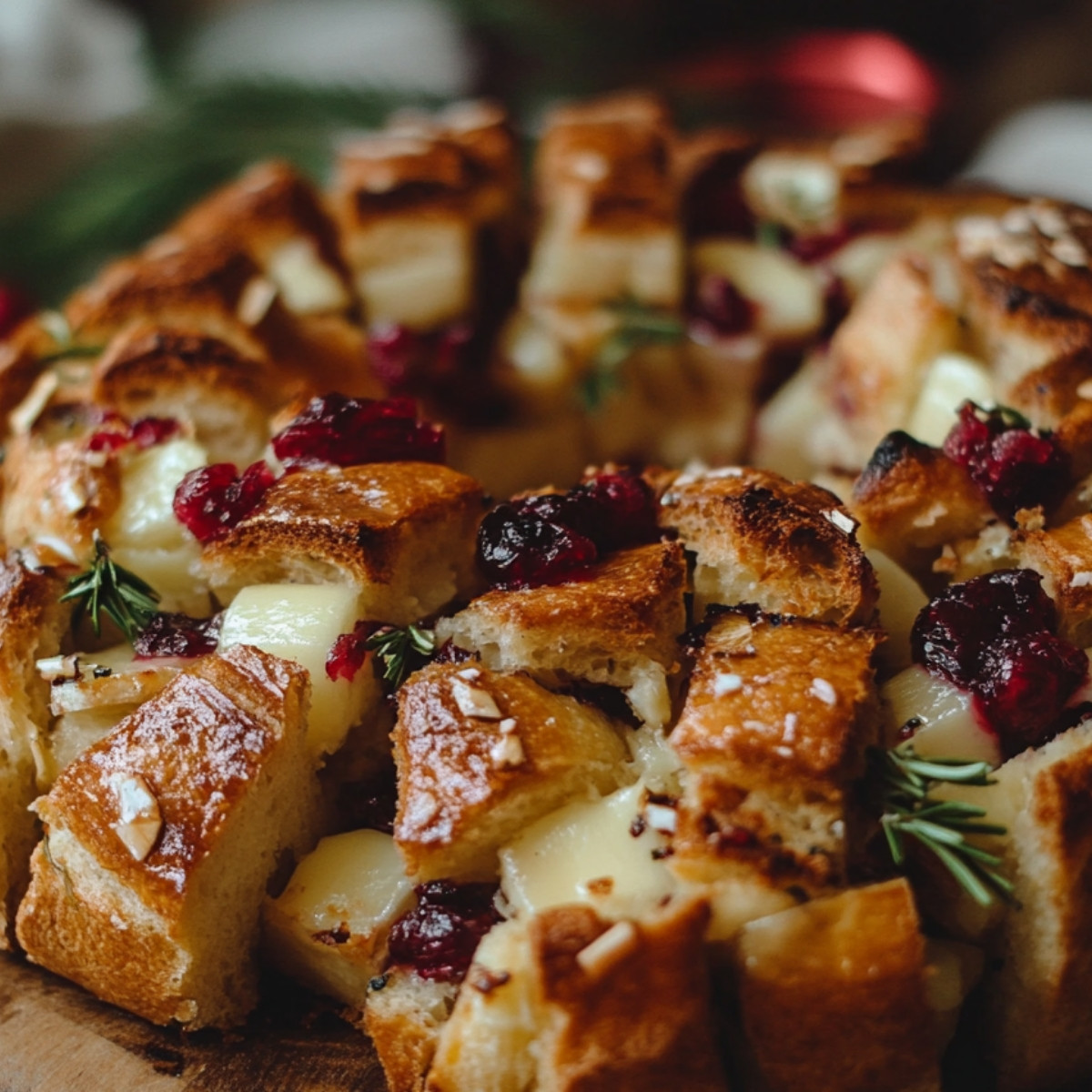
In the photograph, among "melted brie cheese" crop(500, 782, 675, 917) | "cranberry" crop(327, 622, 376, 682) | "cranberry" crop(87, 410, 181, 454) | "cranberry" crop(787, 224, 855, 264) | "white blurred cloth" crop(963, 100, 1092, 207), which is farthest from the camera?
"white blurred cloth" crop(963, 100, 1092, 207)

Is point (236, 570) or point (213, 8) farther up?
point (213, 8)

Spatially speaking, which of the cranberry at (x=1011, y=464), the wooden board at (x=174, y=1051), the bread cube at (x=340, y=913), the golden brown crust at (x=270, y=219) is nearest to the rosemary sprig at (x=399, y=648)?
the bread cube at (x=340, y=913)

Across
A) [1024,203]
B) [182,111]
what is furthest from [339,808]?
[182,111]

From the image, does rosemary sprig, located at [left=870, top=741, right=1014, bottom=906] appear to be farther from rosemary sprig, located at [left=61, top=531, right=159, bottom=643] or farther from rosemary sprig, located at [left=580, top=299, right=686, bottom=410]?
rosemary sprig, located at [left=580, top=299, right=686, bottom=410]

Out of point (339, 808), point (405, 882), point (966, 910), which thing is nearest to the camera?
point (966, 910)

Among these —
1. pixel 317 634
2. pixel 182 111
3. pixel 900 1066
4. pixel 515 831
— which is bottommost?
pixel 900 1066

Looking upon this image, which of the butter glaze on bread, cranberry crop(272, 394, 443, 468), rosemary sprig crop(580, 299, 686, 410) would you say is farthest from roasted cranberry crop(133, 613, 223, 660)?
rosemary sprig crop(580, 299, 686, 410)

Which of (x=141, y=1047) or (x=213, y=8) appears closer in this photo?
(x=141, y=1047)

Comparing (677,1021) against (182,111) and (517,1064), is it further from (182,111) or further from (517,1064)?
(182,111)
